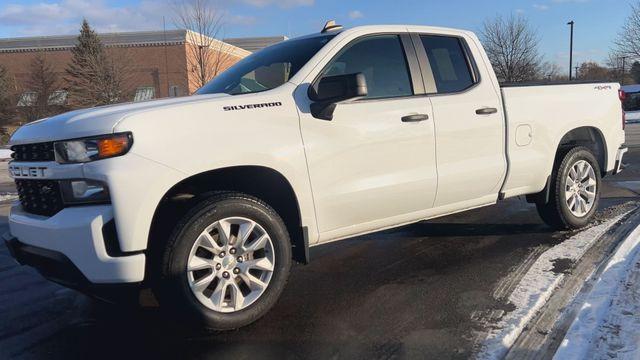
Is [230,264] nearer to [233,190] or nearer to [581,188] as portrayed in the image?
[233,190]

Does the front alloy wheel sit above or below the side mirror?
below

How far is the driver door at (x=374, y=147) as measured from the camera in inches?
148

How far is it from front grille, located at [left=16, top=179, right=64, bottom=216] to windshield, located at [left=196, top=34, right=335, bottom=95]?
144 cm

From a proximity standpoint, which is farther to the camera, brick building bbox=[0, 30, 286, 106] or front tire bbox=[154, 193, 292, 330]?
brick building bbox=[0, 30, 286, 106]

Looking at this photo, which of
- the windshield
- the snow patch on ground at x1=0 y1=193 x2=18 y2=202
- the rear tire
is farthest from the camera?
the snow patch on ground at x1=0 y1=193 x2=18 y2=202

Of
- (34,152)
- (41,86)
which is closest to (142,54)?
(41,86)

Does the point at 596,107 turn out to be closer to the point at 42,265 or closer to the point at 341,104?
the point at 341,104

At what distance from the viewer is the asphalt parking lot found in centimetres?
324

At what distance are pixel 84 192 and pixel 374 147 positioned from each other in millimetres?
1966

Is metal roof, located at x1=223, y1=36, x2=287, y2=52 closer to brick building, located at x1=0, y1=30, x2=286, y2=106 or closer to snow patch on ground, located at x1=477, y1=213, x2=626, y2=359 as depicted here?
brick building, located at x1=0, y1=30, x2=286, y2=106

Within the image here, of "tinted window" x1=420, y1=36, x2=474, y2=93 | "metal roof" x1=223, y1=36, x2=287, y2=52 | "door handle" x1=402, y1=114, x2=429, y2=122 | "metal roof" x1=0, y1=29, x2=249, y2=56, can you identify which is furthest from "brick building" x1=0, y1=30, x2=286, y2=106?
"door handle" x1=402, y1=114, x2=429, y2=122

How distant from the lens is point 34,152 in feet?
11.1

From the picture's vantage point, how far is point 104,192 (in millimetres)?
3029

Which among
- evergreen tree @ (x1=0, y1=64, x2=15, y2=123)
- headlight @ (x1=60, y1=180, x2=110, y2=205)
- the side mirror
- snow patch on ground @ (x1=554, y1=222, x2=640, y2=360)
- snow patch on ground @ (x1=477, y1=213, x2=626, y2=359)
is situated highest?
evergreen tree @ (x1=0, y1=64, x2=15, y2=123)
